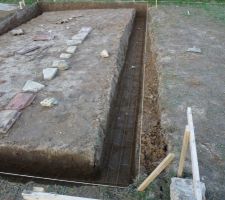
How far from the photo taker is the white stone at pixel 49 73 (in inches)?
284

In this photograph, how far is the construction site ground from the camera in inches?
165

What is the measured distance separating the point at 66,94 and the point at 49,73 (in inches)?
39.8

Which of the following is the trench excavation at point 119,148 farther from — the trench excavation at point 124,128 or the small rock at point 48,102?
the small rock at point 48,102

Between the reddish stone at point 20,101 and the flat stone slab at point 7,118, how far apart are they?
0.17 meters

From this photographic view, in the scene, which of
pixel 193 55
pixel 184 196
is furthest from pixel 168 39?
pixel 184 196

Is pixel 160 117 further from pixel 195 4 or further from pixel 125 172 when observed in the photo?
pixel 195 4

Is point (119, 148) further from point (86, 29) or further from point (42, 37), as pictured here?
point (86, 29)

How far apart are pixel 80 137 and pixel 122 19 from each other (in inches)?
305

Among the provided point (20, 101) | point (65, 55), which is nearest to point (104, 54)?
point (65, 55)

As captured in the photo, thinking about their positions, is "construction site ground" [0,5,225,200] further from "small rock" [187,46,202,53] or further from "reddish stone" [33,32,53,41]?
"reddish stone" [33,32,53,41]

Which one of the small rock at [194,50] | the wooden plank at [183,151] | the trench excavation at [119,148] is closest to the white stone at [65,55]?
the trench excavation at [119,148]

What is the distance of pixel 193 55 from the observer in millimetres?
8312

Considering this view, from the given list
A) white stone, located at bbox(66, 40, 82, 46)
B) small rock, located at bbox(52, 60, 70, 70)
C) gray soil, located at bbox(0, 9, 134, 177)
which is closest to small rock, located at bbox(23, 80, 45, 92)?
gray soil, located at bbox(0, 9, 134, 177)

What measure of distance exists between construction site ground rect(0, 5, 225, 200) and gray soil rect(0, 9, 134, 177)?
487mm
